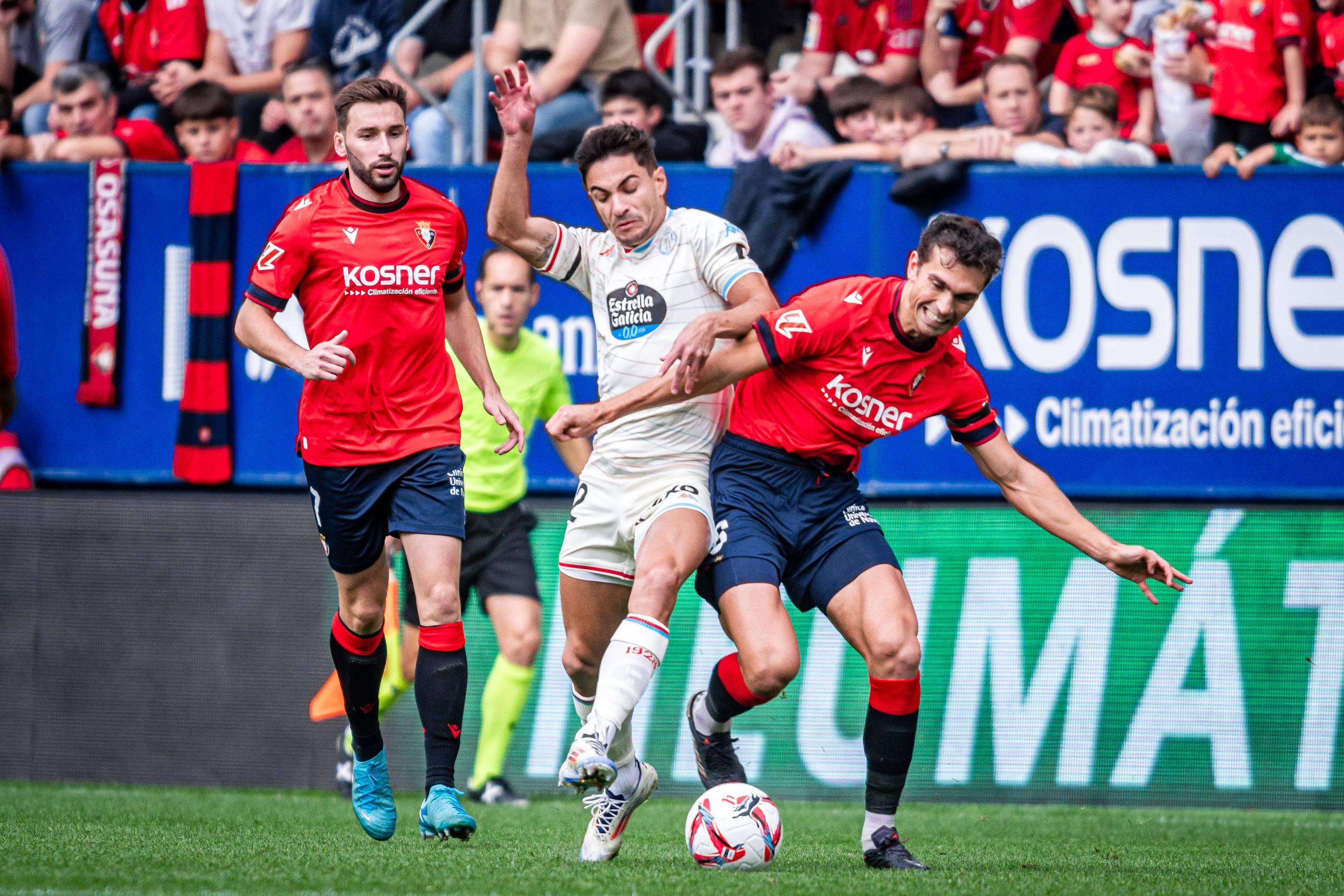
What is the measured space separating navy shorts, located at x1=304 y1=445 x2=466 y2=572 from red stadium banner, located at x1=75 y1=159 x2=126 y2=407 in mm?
4117

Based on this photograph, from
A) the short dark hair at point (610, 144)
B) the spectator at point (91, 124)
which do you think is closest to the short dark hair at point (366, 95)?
the short dark hair at point (610, 144)

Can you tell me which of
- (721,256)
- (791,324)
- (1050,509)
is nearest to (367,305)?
(721,256)

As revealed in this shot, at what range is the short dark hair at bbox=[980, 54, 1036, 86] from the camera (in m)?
9.27

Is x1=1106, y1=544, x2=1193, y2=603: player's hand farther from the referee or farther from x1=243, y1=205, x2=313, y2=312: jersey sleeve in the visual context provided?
the referee

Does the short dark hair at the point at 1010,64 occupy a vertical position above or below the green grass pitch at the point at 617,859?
above

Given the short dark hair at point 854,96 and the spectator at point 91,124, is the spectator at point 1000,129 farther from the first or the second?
the spectator at point 91,124

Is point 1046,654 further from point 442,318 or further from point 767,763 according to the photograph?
point 442,318

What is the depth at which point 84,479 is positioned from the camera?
965 centimetres

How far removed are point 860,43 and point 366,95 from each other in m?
5.62

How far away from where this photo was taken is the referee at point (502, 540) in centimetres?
830

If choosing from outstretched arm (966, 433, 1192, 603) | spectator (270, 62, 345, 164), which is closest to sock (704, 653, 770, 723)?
outstretched arm (966, 433, 1192, 603)

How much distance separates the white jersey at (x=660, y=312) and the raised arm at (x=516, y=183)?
0.81ft

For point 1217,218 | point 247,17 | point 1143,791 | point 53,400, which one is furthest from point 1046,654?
point 247,17

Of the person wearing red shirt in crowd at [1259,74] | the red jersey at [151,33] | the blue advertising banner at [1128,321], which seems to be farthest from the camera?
the red jersey at [151,33]
